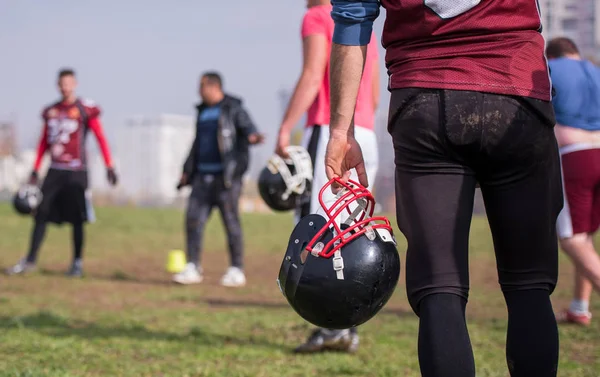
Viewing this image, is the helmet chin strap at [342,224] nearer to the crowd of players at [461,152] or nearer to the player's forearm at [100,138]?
the crowd of players at [461,152]

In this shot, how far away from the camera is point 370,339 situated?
514 centimetres

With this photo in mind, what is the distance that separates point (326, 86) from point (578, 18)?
35.2 metres

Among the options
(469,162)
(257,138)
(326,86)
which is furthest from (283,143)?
(257,138)

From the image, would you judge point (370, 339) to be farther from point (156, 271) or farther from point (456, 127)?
point (156, 271)

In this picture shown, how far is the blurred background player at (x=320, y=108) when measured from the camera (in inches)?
175

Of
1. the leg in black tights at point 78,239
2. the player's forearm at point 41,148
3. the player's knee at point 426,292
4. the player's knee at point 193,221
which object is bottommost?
the leg in black tights at point 78,239

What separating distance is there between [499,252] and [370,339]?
8.96 ft

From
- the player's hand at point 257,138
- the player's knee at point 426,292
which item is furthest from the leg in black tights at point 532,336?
the player's hand at point 257,138

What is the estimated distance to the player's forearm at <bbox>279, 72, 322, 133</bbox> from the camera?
14.6ft

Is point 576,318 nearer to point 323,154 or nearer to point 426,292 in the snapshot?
point 323,154

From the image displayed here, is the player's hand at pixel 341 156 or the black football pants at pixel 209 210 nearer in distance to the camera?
the player's hand at pixel 341 156

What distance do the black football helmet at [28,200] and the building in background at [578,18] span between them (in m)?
28.8

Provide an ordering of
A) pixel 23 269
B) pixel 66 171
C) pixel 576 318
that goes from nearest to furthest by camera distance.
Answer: pixel 576 318
pixel 23 269
pixel 66 171

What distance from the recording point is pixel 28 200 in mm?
9531
